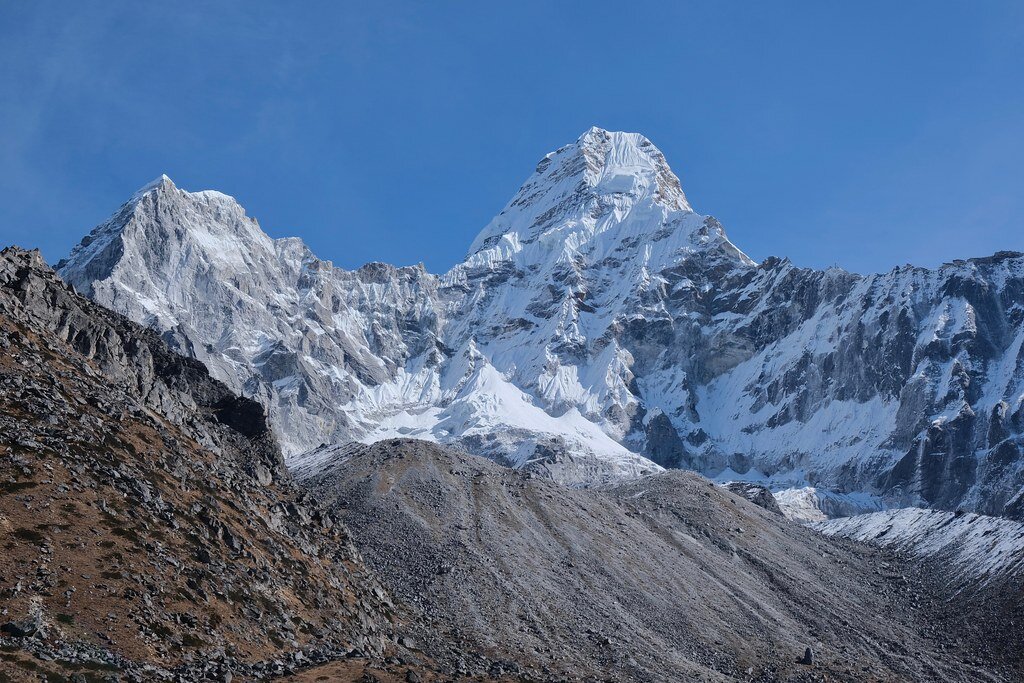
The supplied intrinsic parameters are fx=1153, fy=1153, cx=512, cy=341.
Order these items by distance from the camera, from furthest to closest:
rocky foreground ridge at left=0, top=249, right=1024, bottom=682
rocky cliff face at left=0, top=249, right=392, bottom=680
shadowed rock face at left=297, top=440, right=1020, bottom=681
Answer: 1. shadowed rock face at left=297, top=440, right=1020, bottom=681
2. rocky foreground ridge at left=0, top=249, right=1024, bottom=682
3. rocky cliff face at left=0, top=249, right=392, bottom=680

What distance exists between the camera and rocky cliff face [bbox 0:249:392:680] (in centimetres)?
7144

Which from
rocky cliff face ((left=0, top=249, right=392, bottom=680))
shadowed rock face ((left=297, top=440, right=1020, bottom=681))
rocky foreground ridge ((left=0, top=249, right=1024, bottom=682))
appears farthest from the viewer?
shadowed rock face ((left=297, top=440, right=1020, bottom=681))

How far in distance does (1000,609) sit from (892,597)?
18892mm

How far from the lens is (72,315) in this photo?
110 meters

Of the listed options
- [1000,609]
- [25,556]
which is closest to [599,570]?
[1000,609]

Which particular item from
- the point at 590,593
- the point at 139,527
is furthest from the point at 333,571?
the point at 590,593

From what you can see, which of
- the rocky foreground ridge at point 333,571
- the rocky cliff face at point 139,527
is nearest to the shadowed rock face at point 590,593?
the rocky foreground ridge at point 333,571

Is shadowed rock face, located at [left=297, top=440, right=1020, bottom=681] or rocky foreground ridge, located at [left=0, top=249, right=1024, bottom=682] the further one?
shadowed rock face, located at [left=297, top=440, right=1020, bottom=681]

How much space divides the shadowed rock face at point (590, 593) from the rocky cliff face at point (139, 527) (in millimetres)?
19470

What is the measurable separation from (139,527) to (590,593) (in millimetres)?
83139

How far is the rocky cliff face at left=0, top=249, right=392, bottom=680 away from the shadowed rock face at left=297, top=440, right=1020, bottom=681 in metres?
19.5

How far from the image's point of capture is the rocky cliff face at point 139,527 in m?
71.4

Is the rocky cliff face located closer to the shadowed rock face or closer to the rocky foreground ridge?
the rocky foreground ridge

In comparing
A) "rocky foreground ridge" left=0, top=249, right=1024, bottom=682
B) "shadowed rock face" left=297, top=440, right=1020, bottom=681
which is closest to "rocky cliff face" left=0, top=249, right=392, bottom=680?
"rocky foreground ridge" left=0, top=249, right=1024, bottom=682
